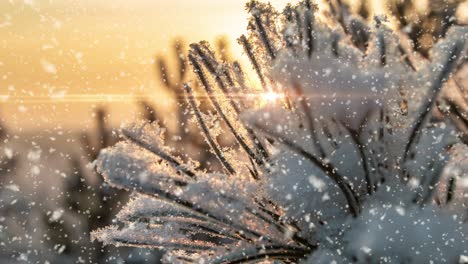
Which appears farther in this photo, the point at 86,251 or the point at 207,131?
the point at 86,251

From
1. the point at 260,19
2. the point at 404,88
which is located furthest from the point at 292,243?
the point at 260,19

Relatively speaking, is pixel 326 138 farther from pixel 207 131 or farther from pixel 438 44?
pixel 207 131

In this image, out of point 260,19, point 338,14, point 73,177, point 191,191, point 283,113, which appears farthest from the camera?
point 73,177

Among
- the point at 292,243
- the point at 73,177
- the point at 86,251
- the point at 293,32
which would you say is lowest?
the point at 292,243

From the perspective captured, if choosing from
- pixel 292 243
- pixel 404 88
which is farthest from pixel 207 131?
pixel 404 88

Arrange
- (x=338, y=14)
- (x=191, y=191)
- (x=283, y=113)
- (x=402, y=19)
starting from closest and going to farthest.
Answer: (x=283, y=113) < (x=191, y=191) < (x=338, y=14) < (x=402, y=19)

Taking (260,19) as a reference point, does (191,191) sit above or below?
below
